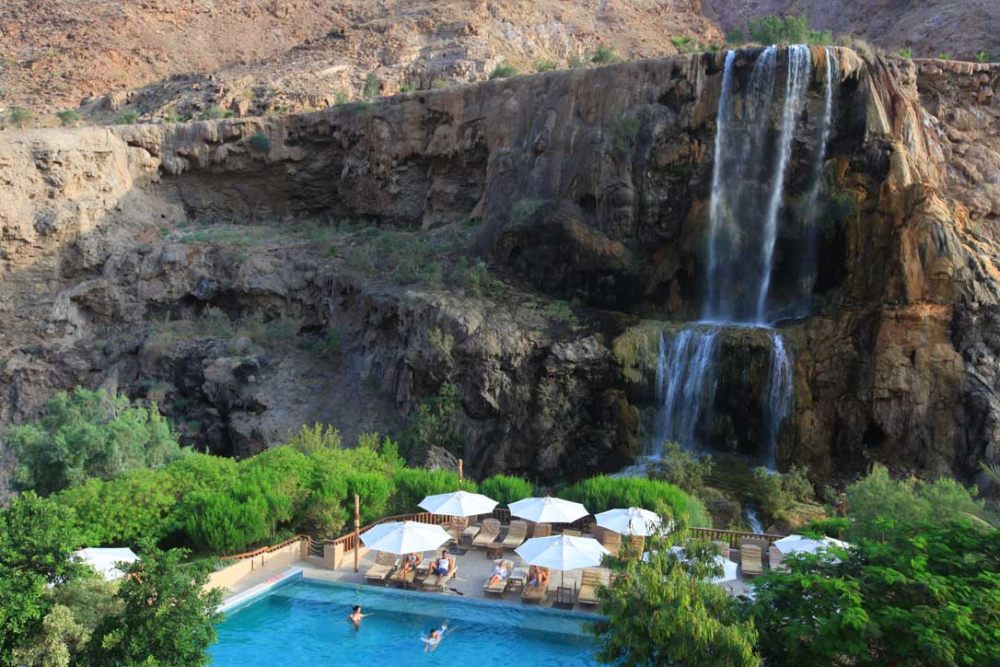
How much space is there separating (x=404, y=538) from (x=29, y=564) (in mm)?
6854

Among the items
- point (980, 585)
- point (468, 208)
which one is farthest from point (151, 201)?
point (980, 585)

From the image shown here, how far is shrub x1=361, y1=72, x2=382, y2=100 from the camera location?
4436 centimetres

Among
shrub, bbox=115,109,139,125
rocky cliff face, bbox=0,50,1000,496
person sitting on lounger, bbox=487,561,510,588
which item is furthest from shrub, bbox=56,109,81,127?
person sitting on lounger, bbox=487,561,510,588

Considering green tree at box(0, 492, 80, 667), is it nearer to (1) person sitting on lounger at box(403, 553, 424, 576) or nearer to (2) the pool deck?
(2) the pool deck

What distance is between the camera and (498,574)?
1574 cm

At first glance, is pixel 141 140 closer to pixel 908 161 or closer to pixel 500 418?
pixel 500 418

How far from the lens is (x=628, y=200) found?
28.4 metres

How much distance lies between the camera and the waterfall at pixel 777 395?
23844mm

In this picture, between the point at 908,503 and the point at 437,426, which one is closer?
the point at 908,503

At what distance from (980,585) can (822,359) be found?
15.1m

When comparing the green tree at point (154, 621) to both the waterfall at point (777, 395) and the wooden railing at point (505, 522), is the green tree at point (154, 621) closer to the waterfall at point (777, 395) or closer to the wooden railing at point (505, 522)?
the wooden railing at point (505, 522)

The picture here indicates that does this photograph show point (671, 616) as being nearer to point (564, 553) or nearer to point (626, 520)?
point (564, 553)

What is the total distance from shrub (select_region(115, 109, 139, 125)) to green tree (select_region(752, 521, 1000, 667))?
40.8 metres

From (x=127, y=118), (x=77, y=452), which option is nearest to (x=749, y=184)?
(x=77, y=452)
